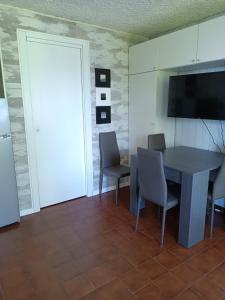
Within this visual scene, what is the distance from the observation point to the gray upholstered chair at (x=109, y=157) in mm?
3082

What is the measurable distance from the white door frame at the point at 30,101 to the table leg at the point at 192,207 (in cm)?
155

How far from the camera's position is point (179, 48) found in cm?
266

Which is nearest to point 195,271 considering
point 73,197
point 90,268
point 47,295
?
point 90,268

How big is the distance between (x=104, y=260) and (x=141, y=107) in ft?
7.15

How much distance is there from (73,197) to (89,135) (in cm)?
95

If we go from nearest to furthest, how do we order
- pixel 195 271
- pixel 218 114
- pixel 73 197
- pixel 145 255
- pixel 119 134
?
pixel 195 271
pixel 145 255
pixel 218 114
pixel 73 197
pixel 119 134

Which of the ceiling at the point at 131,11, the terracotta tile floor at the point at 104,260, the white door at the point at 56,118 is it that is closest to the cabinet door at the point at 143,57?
the ceiling at the point at 131,11

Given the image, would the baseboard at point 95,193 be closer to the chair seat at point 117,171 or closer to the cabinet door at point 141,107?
the chair seat at point 117,171

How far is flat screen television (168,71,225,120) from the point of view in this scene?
8.29 feet

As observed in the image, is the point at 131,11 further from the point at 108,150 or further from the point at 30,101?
the point at 108,150

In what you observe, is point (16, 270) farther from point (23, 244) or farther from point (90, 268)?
point (90, 268)

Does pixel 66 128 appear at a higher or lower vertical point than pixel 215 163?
higher

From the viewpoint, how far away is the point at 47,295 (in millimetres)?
1635

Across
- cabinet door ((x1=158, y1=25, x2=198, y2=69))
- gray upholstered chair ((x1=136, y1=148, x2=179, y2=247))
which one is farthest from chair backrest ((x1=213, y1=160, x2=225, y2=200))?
cabinet door ((x1=158, y1=25, x2=198, y2=69))
